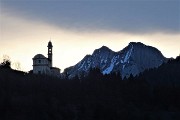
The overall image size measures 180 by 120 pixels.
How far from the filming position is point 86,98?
13975 cm

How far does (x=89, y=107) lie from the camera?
132750 mm

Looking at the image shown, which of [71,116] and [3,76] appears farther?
[3,76]

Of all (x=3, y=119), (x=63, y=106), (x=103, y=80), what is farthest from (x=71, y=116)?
(x=103, y=80)

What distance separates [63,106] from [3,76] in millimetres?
14908

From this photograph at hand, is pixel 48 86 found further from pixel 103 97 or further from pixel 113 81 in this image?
pixel 113 81

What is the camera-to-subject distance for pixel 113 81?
6191 inches

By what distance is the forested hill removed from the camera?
124 m

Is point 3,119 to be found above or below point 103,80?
below

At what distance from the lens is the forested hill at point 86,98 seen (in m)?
124

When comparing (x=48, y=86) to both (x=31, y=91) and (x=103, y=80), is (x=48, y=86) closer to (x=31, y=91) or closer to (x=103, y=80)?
(x=31, y=91)

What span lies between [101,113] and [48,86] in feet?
54.7

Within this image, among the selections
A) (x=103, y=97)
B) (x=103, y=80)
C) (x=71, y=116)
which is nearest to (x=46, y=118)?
(x=71, y=116)

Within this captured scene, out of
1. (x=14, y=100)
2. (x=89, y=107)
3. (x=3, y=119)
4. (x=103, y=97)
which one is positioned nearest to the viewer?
(x=3, y=119)

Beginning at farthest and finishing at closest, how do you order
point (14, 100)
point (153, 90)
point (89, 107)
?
point (153, 90) < point (89, 107) < point (14, 100)
